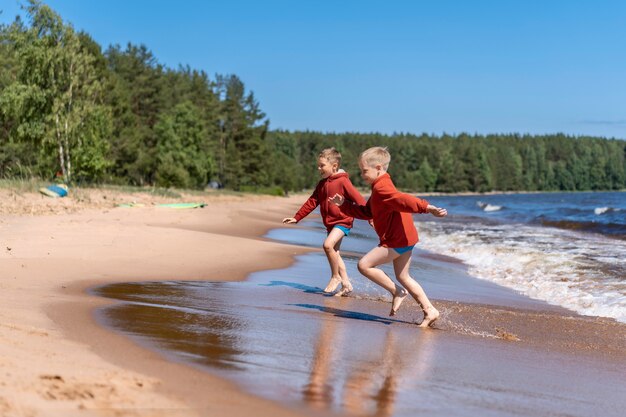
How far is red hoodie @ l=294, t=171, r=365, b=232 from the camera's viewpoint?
27.1 feet

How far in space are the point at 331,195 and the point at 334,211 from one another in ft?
0.90

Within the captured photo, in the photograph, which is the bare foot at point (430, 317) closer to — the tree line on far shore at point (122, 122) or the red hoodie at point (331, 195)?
the red hoodie at point (331, 195)

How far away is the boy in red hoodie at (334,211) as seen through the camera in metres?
8.25

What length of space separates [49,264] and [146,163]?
160 feet

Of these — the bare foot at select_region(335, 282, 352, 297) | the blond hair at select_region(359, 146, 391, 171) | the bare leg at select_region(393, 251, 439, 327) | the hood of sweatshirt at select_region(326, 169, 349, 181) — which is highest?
the blond hair at select_region(359, 146, 391, 171)

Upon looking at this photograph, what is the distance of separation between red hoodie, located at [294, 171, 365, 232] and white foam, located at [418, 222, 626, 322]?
3007 mm

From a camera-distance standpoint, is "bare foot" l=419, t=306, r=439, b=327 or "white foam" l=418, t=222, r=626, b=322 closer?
"bare foot" l=419, t=306, r=439, b=327

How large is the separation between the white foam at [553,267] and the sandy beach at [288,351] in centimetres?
96

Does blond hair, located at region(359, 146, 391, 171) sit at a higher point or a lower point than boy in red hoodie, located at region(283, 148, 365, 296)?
higher

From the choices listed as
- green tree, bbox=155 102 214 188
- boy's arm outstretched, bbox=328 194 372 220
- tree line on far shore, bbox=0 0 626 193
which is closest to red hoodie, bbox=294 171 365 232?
boy's arm outstretched, bbox=328 194 372 220

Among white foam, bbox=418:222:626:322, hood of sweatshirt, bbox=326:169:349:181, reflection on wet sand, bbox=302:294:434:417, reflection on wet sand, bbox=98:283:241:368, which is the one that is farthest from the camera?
white foam, bbox=418:222:626:322

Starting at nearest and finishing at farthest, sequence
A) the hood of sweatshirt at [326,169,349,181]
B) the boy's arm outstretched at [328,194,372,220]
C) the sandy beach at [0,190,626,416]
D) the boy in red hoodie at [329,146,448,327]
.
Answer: the sandy beach at [0,190,626,416] < the boy in red hoodie at [329,146,448,327] < the boy's arm outstretched at [328,194,372,220] < the hood of sweatshirt at [326,169,349,181]

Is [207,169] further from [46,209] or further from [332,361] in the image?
[332,361]

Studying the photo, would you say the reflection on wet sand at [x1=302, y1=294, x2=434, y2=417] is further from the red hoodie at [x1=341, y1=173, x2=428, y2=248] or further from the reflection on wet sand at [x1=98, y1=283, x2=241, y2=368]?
the red hoodie at [x1=341, y1=173, x2=428, y2=248]
